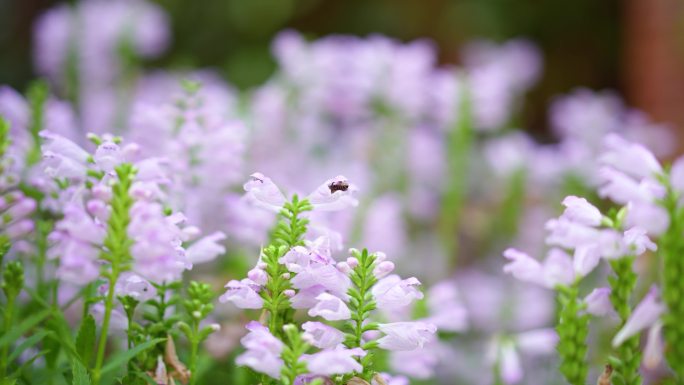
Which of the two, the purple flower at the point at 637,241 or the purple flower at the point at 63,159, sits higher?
the purple flower at the point at 63,159

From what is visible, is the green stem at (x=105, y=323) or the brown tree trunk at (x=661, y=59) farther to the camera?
the brown tree trunk at (x=661, y=59)

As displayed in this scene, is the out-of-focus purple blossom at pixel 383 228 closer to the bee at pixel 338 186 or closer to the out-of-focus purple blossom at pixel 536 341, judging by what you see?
the out-of-focus purple blossom at pixel 536 341

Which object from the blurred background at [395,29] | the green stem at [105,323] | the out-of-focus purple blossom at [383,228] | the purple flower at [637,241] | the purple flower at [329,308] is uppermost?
the blurred background at [395,29]

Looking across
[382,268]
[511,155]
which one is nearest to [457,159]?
[511,155]

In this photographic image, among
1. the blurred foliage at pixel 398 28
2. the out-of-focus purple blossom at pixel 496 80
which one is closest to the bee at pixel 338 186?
the out-of-focus purple blossom at pixel 496 80

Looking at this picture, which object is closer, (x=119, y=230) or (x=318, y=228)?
(x=119, y=230)

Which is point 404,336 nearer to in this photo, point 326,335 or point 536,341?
point 326,335
